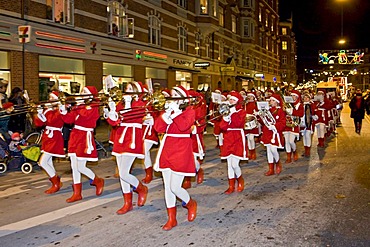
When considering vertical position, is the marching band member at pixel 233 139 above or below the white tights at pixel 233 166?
above

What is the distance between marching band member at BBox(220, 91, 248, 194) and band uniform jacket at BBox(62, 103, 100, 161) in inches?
90.6

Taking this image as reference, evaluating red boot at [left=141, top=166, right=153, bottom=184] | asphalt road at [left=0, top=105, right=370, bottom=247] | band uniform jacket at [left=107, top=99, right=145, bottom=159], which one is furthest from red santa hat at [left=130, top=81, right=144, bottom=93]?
red boot at [left=141, top=166, right=153, bottom=184]

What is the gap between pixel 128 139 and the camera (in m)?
6.25

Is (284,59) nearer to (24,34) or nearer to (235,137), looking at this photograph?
(24,34)

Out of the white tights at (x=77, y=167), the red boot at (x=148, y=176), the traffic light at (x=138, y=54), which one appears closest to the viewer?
the white tights at (x=77, y=167)

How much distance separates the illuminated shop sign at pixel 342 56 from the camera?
140ft

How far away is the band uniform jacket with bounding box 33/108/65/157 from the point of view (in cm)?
733

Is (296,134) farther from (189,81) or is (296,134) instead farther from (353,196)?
(189,81)

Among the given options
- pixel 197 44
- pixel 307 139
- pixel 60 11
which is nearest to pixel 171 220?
pixel 307 139

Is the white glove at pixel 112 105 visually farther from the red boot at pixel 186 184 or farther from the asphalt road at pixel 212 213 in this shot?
the red boot at pixel 186 184

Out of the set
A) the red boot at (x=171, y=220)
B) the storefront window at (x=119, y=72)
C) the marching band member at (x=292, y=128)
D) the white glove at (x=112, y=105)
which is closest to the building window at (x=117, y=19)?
the storefront window at (x=119, y=72)

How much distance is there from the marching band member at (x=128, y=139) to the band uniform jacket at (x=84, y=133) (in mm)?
586

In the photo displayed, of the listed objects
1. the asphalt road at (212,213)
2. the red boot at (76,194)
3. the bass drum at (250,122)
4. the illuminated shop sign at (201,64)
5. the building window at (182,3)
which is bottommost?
the asphalt road at (212,213)

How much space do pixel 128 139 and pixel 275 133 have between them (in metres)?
3.87
